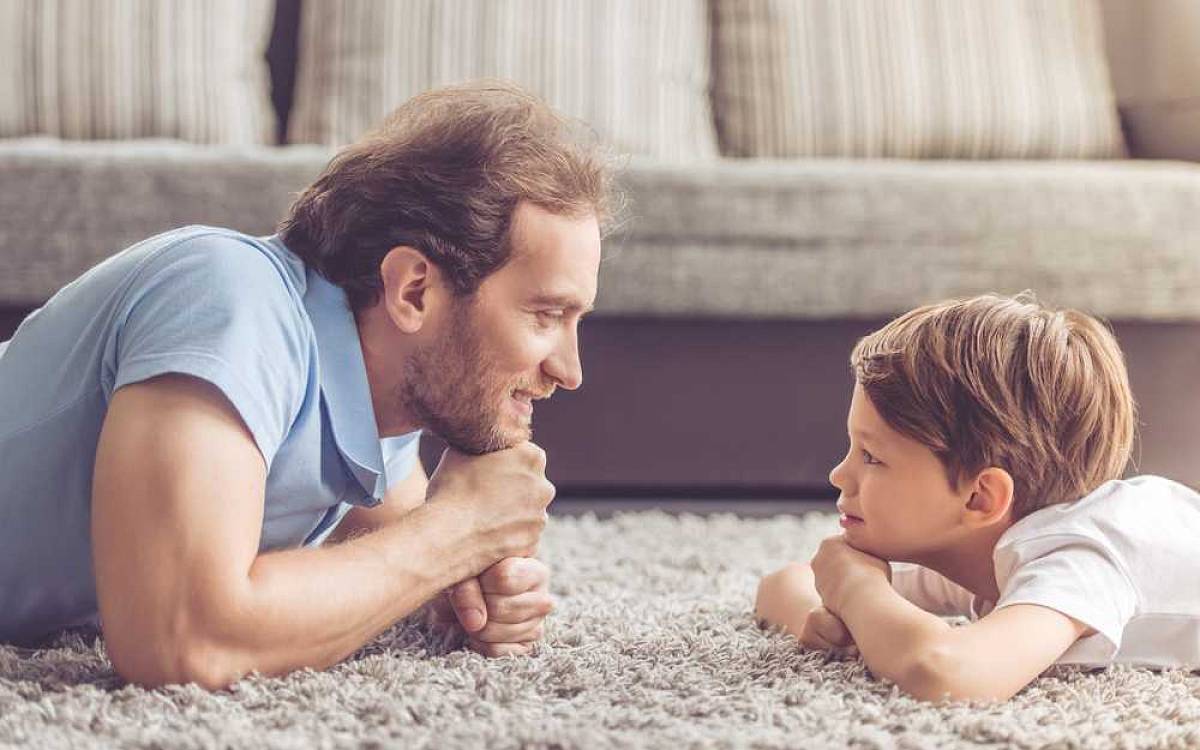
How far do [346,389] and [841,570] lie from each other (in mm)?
441

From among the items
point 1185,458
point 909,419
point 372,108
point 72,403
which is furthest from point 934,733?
point 372,108

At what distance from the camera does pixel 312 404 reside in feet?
3.48

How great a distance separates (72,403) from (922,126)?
1.69m

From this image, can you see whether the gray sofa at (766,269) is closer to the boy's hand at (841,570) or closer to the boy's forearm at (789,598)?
the boy's forearm at (789,598)

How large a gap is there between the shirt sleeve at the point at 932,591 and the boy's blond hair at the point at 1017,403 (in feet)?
0.54

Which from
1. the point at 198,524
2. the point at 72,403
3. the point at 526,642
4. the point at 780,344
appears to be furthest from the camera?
the point at 780,344

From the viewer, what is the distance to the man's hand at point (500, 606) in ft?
3.66

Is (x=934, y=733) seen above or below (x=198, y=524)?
below

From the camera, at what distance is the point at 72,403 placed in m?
1.03

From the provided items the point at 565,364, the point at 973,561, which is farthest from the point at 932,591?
the point at 565,364

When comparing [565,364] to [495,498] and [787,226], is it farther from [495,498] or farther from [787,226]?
[787,226]

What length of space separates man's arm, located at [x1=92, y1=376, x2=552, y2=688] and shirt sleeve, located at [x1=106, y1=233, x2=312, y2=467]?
1cm

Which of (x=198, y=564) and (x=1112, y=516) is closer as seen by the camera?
(x=198, y=564)

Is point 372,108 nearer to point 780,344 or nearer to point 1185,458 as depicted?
point 780,344
